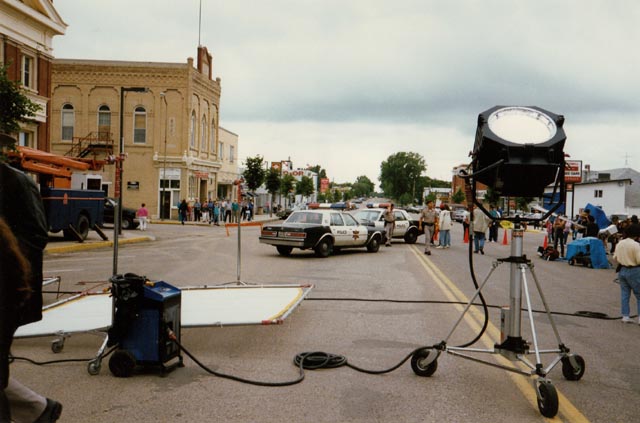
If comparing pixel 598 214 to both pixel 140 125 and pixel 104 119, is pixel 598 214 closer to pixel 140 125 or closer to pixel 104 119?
pixel 140 125

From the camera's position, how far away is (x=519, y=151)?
5.35 metres

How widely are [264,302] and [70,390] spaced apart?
316cm

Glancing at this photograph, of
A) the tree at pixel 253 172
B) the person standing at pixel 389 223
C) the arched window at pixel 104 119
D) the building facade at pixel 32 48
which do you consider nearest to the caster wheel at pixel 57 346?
the person standing at pixel 389 223

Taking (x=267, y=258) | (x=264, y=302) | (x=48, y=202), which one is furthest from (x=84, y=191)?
(x=264, y=302)

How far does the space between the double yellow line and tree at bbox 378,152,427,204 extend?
178097 millimetres

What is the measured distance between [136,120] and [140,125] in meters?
0.50

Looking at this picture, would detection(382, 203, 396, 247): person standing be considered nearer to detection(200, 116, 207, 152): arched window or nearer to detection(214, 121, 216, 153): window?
detection(200, 116, 207, 152): arched window

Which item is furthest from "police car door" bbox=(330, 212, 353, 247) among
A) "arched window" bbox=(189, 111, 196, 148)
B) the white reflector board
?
"arched window" bbox=(189, 111, 196, 148)

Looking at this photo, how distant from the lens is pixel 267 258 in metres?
18.5

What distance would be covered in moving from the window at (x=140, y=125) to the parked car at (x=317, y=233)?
106 feet

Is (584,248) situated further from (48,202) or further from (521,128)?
(48,202)

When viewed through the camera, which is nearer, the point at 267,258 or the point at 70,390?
the point at 70,390

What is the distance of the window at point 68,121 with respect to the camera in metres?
48.1

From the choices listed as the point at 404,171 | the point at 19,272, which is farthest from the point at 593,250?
the point at 404,171
